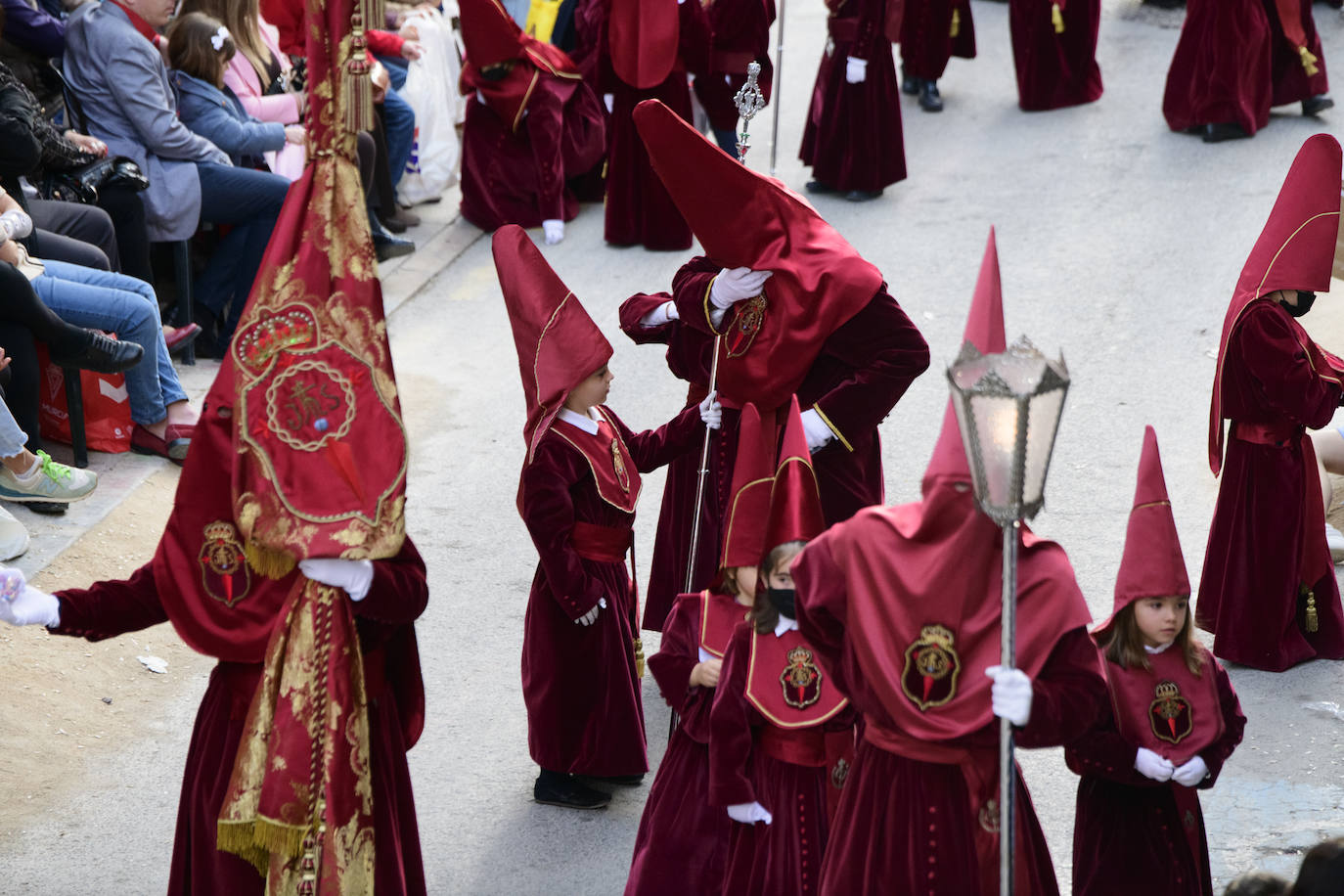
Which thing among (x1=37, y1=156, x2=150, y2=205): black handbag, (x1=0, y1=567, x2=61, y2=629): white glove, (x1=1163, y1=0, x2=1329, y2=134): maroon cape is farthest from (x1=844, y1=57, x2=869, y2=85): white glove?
(x1=0, y1=567, x2=61, y2=629): white glove

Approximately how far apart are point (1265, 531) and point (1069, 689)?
2949 millimetres

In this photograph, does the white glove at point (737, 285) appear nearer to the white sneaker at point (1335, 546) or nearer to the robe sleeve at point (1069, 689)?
the robe sleeve at point (1069, 689)

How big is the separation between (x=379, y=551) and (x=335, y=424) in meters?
0.32

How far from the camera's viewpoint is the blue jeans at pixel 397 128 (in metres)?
10.5

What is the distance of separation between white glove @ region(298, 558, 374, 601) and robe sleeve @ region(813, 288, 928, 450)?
2049mm

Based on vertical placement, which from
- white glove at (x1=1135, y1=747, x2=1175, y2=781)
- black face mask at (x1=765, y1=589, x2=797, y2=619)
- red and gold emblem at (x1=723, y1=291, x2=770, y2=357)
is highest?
black face mask at (x1=765, y1=589, x2=797, y2=619)

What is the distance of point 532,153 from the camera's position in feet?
35.4

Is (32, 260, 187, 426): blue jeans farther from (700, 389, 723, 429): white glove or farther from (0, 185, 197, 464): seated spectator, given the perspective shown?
(700, 389, 723, 429): white glove

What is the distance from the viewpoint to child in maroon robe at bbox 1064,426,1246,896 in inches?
169

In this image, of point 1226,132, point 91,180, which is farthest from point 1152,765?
point 1226,132

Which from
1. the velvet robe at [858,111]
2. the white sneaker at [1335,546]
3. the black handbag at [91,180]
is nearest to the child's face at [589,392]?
the white sneaker at [1335,546]

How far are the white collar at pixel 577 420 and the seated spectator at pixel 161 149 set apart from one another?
13.4 ft

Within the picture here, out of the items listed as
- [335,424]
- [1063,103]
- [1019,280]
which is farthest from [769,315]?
[1063,103]

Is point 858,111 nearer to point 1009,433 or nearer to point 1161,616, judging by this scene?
point 1161,616
